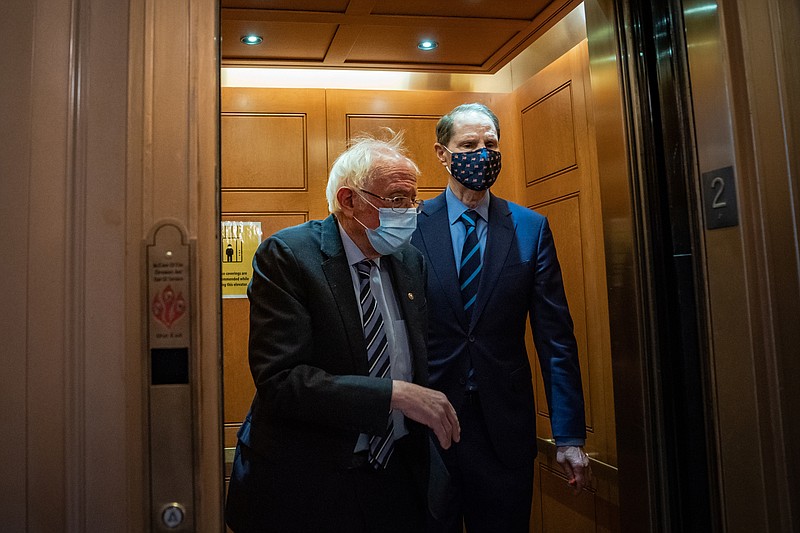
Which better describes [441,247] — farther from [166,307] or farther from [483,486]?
[166,307]

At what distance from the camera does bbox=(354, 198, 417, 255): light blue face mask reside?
171 cm

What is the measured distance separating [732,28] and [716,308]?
50 cm

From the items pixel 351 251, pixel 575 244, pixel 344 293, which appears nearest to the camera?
pixel 344 293

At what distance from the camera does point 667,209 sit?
1451 millimetres

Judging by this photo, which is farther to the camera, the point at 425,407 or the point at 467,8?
the point at 467,8

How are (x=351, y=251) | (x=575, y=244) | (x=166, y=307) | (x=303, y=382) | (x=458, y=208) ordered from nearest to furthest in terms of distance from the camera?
(x=166, y=307), (x=303, y=382), (x=351, y=251), (x=458, y=208), (x=575, y=244)

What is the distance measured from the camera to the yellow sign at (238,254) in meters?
2.20

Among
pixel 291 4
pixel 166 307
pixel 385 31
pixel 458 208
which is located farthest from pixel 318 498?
pixel 385 31

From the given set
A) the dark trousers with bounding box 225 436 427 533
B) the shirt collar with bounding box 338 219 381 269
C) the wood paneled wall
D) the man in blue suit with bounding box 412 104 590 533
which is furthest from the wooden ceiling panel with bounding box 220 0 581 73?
the dark trousers with bounding box 225 436 427 533

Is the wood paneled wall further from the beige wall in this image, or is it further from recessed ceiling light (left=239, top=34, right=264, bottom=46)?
the beige wall

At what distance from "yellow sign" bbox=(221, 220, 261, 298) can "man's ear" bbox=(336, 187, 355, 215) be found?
1.82 ft

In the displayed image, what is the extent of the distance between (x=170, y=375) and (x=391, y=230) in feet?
2.71

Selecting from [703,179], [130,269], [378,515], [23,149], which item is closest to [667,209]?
[703,179]

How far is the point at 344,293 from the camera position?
155cm
